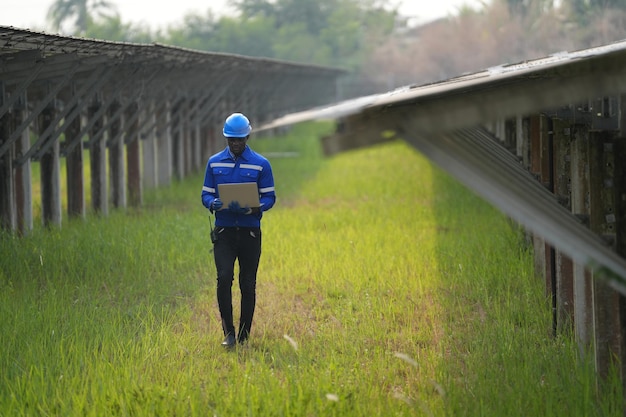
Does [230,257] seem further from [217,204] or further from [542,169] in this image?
[542,169]

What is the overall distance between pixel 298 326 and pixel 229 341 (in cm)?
93

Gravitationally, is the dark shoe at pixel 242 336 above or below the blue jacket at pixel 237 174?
below

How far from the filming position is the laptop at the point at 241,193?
693cm

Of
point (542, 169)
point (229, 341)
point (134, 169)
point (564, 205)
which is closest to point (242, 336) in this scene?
point (229, 341)

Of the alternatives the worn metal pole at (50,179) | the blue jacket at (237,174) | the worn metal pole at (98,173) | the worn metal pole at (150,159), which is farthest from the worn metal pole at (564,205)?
the worn metal pole at (150,159)

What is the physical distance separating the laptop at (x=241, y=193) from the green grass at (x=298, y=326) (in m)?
0.93

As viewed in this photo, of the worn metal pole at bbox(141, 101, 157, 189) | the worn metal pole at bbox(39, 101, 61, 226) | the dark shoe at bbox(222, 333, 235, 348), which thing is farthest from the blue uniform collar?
the worn metal pole at bbox(141, 101, 157, 189)

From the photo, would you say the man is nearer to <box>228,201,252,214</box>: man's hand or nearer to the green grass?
<box>228,201,252,214</box>: man's hand

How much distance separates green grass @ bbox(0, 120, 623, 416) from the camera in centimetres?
569

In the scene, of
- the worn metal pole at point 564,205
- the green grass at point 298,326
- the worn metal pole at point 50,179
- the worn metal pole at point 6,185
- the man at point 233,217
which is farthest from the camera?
the worn metal pole at point 50,179

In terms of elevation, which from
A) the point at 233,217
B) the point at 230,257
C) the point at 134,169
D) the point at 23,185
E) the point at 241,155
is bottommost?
the point at 230,257

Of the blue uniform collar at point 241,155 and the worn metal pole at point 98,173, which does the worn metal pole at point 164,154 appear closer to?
the worn metal pole at point 98,173

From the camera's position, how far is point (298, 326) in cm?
795

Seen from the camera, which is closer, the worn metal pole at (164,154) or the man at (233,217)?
the man at (233,217)
